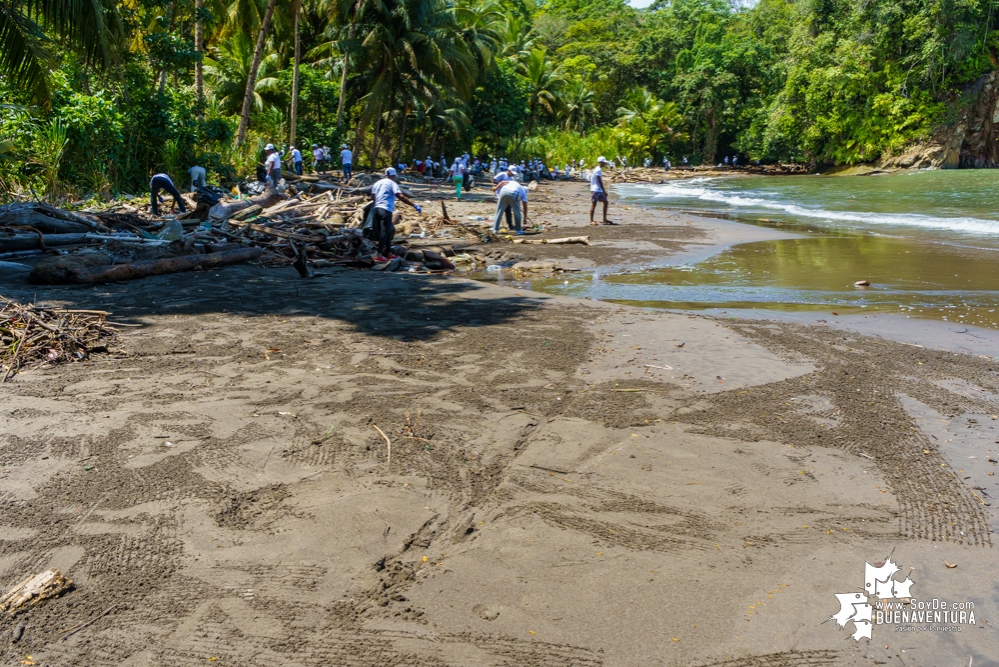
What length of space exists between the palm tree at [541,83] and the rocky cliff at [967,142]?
969 inches

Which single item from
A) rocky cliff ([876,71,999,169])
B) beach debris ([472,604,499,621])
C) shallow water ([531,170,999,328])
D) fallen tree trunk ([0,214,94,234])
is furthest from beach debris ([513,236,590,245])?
rocky cliff ([876,71,999,169])

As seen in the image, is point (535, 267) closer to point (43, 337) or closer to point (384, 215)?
point (384, 215)

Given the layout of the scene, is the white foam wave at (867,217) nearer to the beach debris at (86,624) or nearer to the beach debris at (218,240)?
the beach debris at (218,240)

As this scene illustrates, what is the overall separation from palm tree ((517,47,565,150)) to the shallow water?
30.5 m

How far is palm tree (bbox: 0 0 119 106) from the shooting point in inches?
436

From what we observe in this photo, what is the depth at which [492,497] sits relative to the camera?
4234 mm

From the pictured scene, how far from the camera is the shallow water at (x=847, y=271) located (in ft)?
33.6

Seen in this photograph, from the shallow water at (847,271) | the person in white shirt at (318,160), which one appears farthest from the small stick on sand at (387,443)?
the person in white shirt at (318,160)

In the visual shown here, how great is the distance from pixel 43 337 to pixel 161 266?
14.2 feet

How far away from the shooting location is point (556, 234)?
58.2ft

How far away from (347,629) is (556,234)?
15206 mm

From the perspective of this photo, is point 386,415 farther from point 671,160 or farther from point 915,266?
point 671,160

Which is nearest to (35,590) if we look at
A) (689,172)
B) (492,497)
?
(492,497)

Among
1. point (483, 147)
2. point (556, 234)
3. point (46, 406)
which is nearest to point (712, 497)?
point (46, 406)
